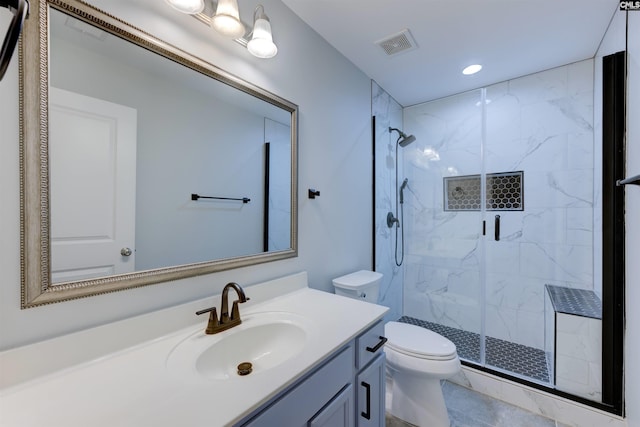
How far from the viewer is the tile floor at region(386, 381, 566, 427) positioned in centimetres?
170

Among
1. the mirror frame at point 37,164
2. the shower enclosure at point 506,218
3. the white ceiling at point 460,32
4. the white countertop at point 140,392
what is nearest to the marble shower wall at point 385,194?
the shower enclosure at point 506,218

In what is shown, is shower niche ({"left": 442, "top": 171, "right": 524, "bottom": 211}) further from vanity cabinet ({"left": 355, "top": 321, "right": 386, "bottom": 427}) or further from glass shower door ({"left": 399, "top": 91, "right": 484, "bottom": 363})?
vanity cabinet ({"left": 355, "top": 321, "right": 386, "bottom": 427})

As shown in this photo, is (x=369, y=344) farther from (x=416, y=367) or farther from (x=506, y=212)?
(x=506, y=212)

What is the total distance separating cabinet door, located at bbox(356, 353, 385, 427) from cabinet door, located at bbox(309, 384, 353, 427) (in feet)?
0.25

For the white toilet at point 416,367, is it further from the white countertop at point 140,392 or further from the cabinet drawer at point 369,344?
the white countertop at point 140,392

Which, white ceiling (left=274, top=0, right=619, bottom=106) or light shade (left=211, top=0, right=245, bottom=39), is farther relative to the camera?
white ceiling (left=274, top=0, right=619, bottom=106)

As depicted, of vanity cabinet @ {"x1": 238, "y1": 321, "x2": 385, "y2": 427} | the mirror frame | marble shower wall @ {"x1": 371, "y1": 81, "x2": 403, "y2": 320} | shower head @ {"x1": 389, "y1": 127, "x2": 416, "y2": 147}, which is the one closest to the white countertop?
vanity cabinet @ {"x1": 238, "y1": 321, "x2": 385, "y2": 427}

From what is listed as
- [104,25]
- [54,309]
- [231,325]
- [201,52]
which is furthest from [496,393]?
[104,25]

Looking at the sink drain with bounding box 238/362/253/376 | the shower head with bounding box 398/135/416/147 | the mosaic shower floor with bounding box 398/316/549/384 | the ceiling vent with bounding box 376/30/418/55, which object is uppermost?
the ceiling vent with bounding box 376/30/418/55

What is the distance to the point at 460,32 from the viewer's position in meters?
1.71

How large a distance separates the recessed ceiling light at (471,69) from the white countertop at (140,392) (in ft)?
7.46

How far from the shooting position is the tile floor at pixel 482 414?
1699 millimetres

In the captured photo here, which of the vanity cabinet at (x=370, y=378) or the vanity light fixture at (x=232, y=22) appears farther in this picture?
the vanity cabinet at (x=370, y=378)

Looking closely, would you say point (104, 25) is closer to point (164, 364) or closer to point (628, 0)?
point (164, 364)
